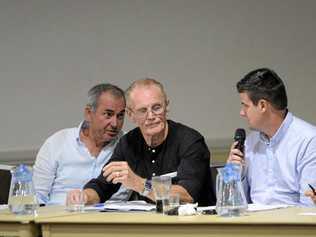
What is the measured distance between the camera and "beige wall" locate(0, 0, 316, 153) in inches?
135

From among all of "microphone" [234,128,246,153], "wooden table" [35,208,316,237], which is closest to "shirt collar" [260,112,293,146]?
"microphone" [234,128,246,153]

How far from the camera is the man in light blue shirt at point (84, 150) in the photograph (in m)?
2.90

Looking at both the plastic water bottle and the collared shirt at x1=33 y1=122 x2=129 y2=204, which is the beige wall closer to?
the collared shirt at x1=33 y1=122 x2=129 y2=204

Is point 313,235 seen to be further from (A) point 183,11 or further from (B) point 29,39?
(B) point 29,39

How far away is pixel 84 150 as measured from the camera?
2.98 meters

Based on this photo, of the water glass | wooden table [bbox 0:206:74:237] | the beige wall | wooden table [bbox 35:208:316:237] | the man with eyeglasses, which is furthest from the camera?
the beige wall

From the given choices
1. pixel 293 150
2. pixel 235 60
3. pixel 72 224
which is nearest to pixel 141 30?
pixel 235 60

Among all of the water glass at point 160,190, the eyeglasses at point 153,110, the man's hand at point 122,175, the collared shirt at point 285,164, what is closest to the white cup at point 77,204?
the man's hand at point 122,175

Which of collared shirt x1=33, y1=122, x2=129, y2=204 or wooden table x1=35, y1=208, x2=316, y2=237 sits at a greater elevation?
collared shirt x1=33, y1=122, x2=129, y2=204

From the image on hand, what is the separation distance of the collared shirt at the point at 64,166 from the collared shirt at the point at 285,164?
920mm

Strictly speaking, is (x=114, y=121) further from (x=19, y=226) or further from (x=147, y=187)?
(x=19, y=226)

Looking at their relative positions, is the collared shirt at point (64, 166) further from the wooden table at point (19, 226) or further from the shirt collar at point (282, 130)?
the wooden table at point (19, 226)

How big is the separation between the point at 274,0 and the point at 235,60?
46 centimetres

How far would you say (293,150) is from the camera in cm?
224
